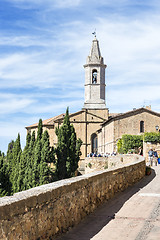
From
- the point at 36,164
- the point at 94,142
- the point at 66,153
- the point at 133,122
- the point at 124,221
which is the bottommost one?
the point at 124,221

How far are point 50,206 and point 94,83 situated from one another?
195ft

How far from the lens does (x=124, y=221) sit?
7031mm

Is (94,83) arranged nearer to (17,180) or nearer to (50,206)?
(17,180)

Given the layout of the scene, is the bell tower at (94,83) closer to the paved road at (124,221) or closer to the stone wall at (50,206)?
the paved road at (124,221)

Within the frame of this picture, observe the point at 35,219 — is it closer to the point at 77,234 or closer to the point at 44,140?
the point at 77,234

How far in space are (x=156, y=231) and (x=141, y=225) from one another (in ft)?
1.59

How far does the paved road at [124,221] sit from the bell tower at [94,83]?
54.5m

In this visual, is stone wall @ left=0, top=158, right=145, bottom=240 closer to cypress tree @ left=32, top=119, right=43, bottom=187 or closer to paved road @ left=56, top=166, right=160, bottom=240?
paved road @ left=56, top=166, right=160, bottom=240

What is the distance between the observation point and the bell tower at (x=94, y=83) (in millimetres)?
64062

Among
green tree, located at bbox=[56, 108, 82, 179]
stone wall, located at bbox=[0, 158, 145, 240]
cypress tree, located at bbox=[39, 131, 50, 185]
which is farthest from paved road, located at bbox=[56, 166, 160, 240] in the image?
green tree, located at bbox=[56, 108, 82, 179]

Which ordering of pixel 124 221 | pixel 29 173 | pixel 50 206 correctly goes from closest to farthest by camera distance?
pixel 50 206 < pixel 124 221 < pixel 29 173

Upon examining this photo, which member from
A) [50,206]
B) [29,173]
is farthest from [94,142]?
[50,206]

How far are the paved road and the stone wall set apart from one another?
0.65 feet

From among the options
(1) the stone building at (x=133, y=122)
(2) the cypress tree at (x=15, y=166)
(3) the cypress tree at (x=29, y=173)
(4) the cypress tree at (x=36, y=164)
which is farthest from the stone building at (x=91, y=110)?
(4) the cypress tree at (x=36, y=164)
